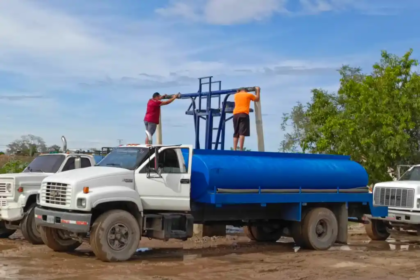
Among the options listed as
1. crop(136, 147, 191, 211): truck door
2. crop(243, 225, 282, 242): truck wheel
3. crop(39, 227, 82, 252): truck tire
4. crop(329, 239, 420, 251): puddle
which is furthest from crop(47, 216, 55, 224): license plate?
crop(329, 239, 420, 251): puddle

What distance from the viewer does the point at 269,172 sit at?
44.1ft

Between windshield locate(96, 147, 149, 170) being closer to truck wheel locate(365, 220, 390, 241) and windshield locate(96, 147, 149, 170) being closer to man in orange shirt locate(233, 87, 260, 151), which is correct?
man in orange shirt locate(233, 87, 260, 151)

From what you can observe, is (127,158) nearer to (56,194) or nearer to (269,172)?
(56,194)

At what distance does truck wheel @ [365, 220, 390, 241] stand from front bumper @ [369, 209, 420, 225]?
58cm

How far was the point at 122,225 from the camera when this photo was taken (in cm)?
1138

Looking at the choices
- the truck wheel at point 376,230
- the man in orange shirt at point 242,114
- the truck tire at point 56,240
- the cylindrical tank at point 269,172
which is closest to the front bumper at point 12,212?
the truck tire at point 56,240

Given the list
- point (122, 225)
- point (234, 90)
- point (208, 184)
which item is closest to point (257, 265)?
point (208, 184)

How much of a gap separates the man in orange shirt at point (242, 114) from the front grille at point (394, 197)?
16.7 feet

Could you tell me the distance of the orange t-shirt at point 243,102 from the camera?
1486 centimetres

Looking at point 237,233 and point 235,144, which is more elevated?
point 235,144

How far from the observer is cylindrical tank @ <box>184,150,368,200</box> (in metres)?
12.5

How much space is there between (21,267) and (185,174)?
11.7 ft

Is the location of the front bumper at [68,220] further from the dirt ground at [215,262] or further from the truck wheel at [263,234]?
the truck wheel at [263,234]

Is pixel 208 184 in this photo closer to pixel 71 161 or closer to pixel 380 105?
pixel 71 161
